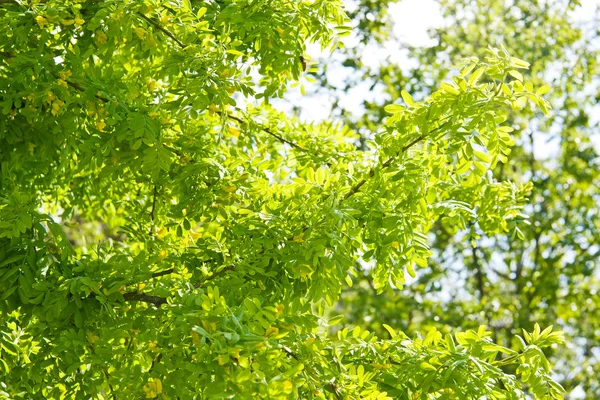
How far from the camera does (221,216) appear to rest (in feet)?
10.6

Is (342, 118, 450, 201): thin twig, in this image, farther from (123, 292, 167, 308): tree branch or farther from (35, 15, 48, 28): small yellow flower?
(35, 15, 48, 28): small yellow flower

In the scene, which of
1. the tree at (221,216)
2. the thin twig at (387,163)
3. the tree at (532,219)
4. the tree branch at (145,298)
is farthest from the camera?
the tree at (532,219)

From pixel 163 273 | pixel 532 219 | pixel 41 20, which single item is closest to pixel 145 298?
pixel 163 273

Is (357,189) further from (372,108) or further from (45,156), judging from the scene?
(372,108)

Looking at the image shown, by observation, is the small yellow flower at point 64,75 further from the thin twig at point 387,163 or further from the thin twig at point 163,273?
the thin twig at point 387,163

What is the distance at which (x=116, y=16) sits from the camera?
9.95ft

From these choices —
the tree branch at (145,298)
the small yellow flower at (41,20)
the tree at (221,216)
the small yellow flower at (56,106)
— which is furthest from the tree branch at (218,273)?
the small yellow flower at (41,20)

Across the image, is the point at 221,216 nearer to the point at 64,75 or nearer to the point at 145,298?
the point at 145,298

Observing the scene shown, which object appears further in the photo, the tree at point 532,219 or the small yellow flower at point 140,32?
the tree at point 532,219

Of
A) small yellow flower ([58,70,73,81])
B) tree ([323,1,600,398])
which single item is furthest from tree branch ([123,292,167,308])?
tree ([323,1,600,398])

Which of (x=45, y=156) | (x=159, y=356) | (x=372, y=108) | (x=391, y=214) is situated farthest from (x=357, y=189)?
(x=372, y=108)

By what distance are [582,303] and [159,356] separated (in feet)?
22.6

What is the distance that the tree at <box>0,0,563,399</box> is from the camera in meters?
2.76

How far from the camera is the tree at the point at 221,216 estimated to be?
2.76m
